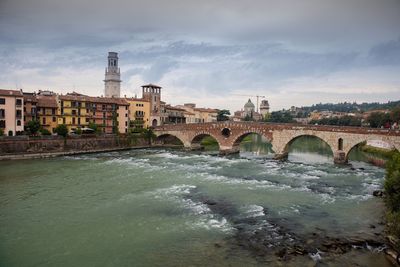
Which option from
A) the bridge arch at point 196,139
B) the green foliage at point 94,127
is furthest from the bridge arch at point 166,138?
the green foliage at point 94,127

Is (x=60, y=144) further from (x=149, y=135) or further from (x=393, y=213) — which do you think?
(x=393, y=213)

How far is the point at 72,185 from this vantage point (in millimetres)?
24422

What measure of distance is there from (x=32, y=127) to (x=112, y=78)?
4392cm

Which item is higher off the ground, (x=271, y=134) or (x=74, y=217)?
(x=271, y=134)

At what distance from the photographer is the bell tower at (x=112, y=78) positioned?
3278 inches

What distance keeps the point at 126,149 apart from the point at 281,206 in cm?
3268

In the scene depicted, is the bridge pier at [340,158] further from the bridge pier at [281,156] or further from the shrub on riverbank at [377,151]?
the shrub on riverbank at [377,151]

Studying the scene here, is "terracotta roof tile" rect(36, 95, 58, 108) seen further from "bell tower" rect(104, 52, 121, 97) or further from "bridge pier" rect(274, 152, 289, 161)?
"bell tower" rect(104, 52, 121, 97)

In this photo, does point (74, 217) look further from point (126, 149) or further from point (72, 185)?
point (126, 149)

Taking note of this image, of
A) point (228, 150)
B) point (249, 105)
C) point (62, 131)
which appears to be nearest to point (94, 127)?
point (62, 131)

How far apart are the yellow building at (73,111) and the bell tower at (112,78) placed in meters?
33.0

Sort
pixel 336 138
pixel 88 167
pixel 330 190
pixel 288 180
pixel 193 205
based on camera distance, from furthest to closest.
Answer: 1. pixel 336 138
2. pixel 88 167
3. pixel 288 180
4. pixel 330 190
5. pixel 193 205

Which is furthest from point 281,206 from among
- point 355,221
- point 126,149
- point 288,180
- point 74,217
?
point 126,149

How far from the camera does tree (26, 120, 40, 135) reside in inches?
1619
